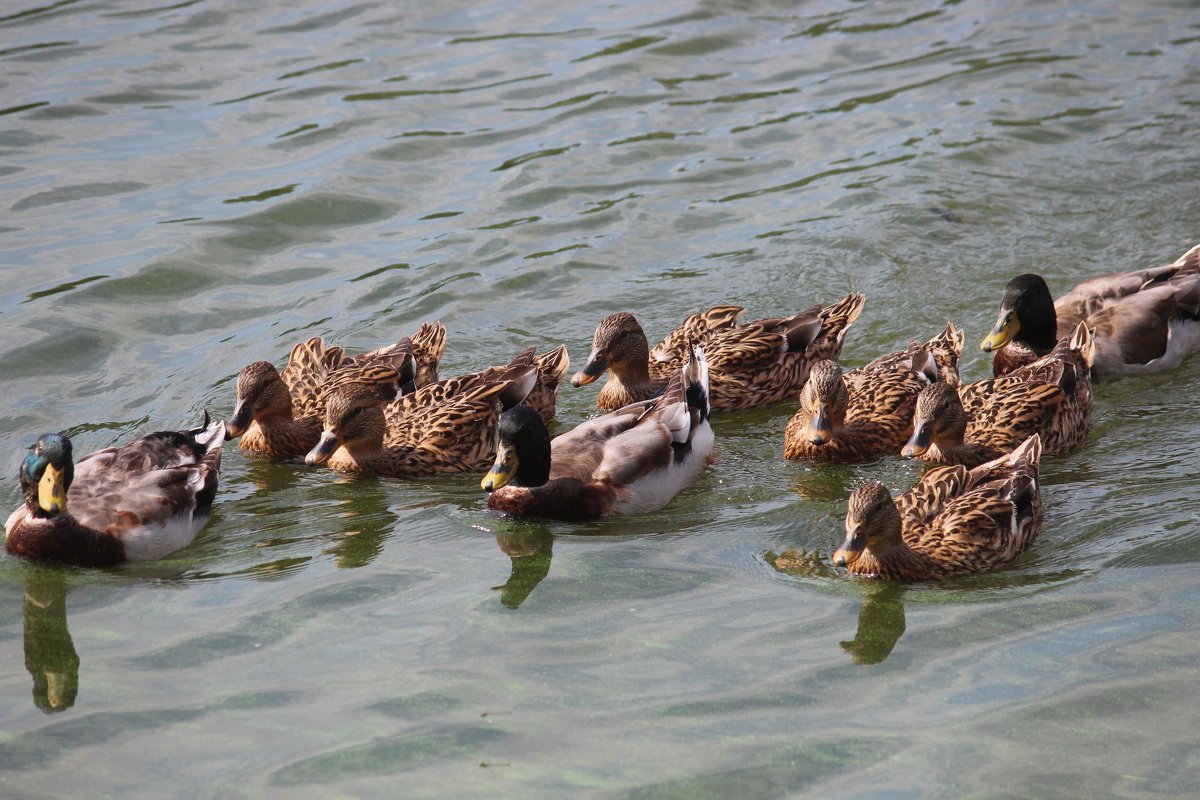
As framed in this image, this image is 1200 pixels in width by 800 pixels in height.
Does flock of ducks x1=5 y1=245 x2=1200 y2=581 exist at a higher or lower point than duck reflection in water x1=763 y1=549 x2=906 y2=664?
higher

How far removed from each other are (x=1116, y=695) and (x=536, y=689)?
92.7 inches

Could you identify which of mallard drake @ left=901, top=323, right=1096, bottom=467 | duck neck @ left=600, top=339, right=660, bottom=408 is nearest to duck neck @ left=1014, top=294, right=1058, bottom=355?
mallard drake @ left=901, top=323, right=1096, bottom=467

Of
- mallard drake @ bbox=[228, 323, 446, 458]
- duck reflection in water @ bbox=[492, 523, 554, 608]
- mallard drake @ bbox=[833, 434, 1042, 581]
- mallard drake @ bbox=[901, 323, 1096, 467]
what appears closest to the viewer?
mallard drake @ bbox=[833, 434, 1042, 581]

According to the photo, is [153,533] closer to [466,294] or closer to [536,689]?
[536,689]

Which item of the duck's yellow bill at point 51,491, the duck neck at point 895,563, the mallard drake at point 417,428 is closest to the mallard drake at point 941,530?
the duck neck at point 895,563

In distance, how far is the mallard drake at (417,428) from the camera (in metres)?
8.23

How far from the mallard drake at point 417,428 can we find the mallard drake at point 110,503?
0.84m

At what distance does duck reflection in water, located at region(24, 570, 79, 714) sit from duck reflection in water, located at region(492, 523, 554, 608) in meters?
1.97

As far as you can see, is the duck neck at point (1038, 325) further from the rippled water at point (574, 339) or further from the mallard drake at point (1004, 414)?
the mallard drake at point (1004, 414)

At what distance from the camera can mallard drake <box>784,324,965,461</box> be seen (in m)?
8.17

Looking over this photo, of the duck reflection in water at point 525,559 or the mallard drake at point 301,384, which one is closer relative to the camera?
the duck reflection in water at point 525,559

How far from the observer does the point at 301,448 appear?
Answer: 8.67m

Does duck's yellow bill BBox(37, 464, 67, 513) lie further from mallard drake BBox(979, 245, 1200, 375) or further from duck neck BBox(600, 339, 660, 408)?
mallard drake BBox(979, 245, 1200, 375)

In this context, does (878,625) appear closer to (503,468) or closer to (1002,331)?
(503,468)
